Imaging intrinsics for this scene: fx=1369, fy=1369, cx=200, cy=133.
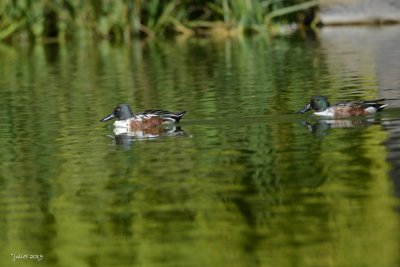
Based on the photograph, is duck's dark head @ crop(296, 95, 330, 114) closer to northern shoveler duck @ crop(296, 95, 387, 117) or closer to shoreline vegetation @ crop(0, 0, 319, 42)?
northern shoveler duck @ crop(296, 95, 387, 117)

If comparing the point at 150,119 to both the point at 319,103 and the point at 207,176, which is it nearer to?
the point at 319,103

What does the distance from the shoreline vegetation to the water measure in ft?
33.6

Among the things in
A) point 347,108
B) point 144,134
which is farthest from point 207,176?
point 347,108

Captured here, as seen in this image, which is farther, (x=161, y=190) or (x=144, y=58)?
(x=144, y=58)

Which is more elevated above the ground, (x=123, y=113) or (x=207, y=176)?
(x=123, y=113)

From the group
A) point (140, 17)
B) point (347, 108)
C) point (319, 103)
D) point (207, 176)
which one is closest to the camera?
point (207, 176)

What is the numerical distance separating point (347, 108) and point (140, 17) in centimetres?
1842

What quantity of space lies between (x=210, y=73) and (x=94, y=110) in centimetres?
540

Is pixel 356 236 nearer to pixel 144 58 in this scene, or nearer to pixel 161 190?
pixel 161 190

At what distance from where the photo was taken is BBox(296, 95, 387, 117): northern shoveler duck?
1397 centimetres

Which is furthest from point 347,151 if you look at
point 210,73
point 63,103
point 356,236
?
point 210,73

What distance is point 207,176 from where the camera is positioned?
10609 millimetres

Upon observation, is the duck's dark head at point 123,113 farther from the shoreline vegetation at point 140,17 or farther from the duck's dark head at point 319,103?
the shoreline vegetation at point 140,17

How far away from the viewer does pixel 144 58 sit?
26438 millimetres
